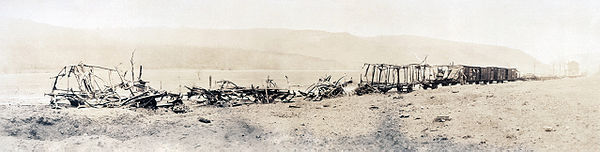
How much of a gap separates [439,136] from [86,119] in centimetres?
784

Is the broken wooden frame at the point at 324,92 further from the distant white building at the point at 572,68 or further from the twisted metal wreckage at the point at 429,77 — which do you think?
the distant white building at the point at 572,68

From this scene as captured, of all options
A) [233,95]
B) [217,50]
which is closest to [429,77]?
[233,95]

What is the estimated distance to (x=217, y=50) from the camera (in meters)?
56.4

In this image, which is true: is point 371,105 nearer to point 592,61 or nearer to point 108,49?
point 108,49

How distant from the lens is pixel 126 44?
173ft

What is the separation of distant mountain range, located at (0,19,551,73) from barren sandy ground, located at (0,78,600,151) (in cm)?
2719

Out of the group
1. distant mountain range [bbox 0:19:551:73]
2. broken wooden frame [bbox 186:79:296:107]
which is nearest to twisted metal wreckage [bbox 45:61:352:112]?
broken wooden frame [bbox 186:79:296:107]

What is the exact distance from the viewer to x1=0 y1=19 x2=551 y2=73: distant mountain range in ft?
143

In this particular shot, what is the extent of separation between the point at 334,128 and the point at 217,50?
156 feet

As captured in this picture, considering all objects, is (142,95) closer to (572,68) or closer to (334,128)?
(334,128)

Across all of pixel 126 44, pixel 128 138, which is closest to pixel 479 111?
pixel 128 138

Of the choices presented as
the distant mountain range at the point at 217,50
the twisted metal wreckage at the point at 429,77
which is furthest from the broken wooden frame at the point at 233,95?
the distant mountain range at the point at 217,50

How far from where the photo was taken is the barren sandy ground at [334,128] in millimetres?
8500

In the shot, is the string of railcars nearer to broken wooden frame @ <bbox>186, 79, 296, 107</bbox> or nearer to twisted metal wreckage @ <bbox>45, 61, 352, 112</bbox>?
twisted metal wreckage @ <bbox>45, 61, 352, 112</bbox>
